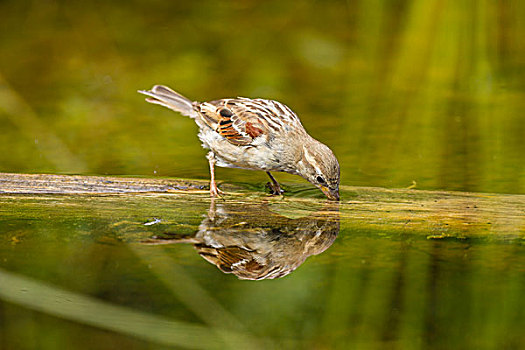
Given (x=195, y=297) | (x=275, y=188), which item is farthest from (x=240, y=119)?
(x=195, y=297)

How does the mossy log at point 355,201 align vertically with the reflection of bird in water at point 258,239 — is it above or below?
above

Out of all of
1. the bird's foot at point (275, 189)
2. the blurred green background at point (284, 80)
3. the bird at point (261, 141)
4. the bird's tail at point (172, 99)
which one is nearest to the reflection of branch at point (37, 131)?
the blurred green background at point (284, 80)

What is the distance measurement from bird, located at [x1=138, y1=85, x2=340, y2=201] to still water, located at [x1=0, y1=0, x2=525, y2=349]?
0.17m

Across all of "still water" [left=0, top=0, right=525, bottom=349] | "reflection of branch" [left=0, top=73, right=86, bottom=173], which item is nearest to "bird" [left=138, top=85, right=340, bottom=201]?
"still water" [left=0, top=0, right=525, bottom=349]

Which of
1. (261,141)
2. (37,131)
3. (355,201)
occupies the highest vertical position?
(37,131)

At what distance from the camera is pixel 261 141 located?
5.10 meters

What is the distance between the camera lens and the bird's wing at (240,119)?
513 centimetres

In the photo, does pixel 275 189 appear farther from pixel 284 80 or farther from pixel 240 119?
pixel 284 80

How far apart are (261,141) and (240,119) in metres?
0.28

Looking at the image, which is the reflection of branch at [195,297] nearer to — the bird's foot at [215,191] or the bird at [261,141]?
the bird's foot at [215,191]

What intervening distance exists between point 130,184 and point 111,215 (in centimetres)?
54

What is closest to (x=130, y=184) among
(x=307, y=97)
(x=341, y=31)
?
(x=307, y=97)

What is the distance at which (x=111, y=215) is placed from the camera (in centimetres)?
397

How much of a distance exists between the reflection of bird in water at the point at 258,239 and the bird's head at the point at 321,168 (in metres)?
0.24
